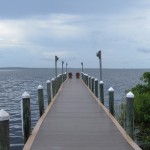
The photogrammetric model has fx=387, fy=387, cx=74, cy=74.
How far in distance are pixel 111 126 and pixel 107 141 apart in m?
2.11

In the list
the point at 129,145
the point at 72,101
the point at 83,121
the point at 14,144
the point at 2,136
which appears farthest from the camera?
the point at 72,101

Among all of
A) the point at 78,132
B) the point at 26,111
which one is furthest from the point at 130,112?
the point at 26,111

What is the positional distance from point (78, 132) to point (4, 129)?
3926 millimetres

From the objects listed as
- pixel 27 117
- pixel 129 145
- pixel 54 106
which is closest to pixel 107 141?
pixel 129 145

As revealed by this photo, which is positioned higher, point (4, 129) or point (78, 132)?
point (4, 129)

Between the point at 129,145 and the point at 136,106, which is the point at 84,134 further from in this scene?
the point at 136,106

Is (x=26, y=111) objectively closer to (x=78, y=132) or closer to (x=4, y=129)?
(x=78, y=132)

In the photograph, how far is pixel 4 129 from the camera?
834 centimetres

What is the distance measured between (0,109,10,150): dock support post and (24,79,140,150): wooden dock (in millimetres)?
1522

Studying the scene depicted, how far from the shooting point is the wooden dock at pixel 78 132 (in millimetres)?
10188

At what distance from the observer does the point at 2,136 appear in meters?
8.44

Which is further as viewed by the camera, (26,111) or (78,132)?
(26,111)

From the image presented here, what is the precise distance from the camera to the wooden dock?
10.2 metres

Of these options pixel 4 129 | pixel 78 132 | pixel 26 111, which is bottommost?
pixel 78 132
